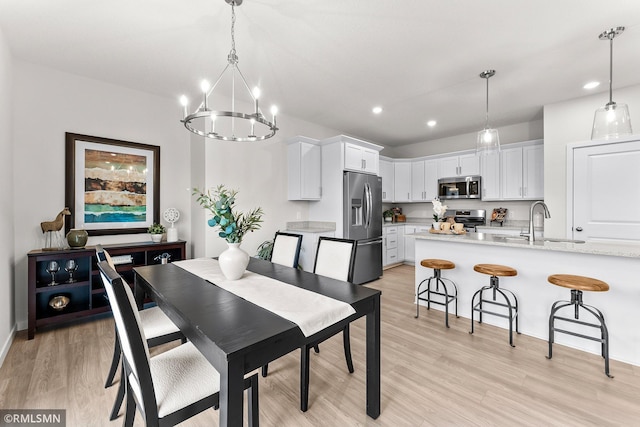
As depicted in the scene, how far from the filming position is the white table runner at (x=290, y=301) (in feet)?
4.31

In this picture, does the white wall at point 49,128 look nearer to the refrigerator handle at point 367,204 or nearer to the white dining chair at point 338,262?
the white dining chair at point 338,262

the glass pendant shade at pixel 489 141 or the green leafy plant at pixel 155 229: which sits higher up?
the glass pendant shade at pixel 489 141

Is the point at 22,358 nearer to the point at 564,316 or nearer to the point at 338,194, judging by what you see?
the point at 338,194

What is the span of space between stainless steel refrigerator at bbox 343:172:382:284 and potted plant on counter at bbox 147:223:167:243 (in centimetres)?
252

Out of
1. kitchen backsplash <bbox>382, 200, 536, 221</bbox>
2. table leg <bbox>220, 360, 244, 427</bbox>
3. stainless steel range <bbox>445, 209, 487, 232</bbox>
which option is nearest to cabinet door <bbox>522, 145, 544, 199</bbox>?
kitchen backsplash <bbox>382, 200, 536, 221</bbox>

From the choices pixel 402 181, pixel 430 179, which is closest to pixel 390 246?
pixel 402 181

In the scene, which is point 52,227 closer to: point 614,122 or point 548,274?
point 548,274

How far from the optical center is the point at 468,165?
5336 millimetres

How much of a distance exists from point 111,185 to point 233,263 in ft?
8.11

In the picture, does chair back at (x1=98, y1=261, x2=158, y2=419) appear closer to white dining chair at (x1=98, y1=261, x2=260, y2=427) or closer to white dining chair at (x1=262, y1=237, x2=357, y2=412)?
white dining chair at (x1=98, y1=261, x2=260, y2=427)

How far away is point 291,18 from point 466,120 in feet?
12.3

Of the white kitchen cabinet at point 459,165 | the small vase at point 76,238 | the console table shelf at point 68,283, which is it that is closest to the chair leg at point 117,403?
the console table shelf at point 68,283

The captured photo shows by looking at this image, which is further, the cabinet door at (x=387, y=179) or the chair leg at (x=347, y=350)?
the cabinet door at (x=387, y=179)

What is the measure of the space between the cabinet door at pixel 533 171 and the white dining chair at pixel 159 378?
520 cm
